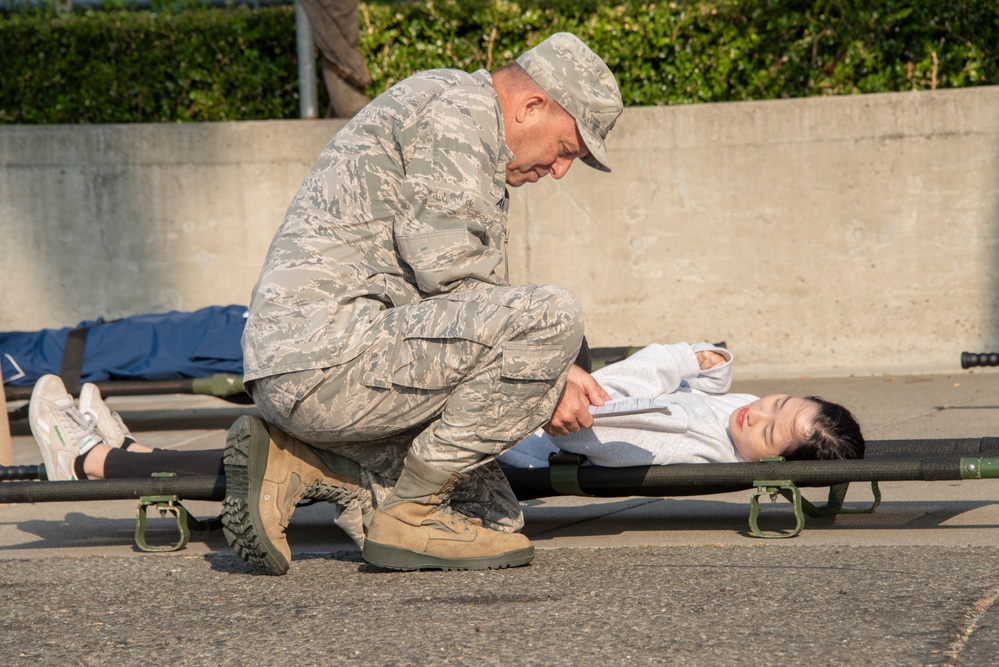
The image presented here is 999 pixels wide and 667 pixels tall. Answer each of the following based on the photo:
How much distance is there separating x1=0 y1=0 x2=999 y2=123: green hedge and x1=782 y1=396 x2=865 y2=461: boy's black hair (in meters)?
4.24

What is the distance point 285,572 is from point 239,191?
4809 mm

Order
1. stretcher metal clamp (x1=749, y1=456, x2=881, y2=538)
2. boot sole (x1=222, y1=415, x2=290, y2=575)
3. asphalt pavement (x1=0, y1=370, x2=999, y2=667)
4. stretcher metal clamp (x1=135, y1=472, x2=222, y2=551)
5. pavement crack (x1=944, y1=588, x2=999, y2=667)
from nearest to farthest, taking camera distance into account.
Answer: pavement crack (x1=944, y1=588, x2=999, y2=667)
asphalt pavement (x1=0, y1=370, x2=999, y2=667)
boot sole (x1=222, y1=415, x2=290, y2=575)
stretcher metal clamp (x1=749, y1=456, x2=881, y2=538)
stretcher metal clamp (x1=135, y1=472, x2=222, y2=551)

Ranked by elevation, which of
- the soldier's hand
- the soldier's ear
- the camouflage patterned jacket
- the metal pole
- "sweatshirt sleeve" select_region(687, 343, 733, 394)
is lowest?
"sweatshirt sleeve" select_region(687, 343, 733, 394)

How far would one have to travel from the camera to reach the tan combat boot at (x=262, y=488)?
10.7 ft

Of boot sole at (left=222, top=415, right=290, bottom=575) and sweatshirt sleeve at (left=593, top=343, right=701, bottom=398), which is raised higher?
sweatshirt sleeve at (left=593, top=343, right=701, bottom=398)

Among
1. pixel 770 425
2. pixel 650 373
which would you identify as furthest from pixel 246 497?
pixel 770 425

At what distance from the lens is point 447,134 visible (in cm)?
311

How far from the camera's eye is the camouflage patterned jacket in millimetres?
3090

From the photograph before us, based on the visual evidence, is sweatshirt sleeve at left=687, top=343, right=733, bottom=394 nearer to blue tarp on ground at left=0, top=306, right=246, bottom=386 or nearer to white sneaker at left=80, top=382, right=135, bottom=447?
white sneaker at left=80, top=382, right=135, bottom=447

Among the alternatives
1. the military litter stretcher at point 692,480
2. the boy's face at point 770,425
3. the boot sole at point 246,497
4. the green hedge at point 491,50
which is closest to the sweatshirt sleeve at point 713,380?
→ the boy's face at point 770,425

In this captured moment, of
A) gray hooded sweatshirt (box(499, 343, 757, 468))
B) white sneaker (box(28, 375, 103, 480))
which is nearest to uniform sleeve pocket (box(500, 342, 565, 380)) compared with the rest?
gray hooded sweatshirt (box(499, 343, 757, 468))

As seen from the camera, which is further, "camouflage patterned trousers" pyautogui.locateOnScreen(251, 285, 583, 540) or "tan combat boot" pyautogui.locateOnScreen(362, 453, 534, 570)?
"tan combat boot" pyautogui.locateOnScreen(362, 453, 534, 570)

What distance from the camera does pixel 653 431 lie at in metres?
3.80

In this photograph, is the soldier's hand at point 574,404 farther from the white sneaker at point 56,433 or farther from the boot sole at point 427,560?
the white sneaker at point 56,433
